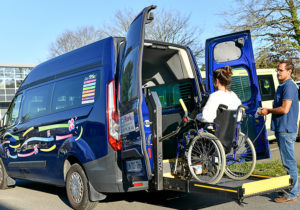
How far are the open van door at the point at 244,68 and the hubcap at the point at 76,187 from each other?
251 centimetres

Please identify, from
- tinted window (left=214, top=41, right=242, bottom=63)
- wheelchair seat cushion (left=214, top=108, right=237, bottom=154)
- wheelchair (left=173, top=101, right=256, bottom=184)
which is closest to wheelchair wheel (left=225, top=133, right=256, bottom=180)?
wheelchair (left=173, top=101, right=256, bottom=184)

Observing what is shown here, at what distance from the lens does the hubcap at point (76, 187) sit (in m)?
5.40

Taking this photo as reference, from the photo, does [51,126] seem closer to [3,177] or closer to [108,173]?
[108,173]

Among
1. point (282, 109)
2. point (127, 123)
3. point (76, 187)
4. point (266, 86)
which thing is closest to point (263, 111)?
point (282, 109)

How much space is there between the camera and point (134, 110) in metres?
4.66

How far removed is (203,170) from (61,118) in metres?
2.35

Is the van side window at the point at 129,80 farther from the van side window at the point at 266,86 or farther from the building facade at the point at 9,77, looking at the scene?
the building facade at the point at 9,77

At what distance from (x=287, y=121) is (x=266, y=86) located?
8.44 m

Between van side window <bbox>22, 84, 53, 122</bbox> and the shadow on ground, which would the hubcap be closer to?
the shadow on ground

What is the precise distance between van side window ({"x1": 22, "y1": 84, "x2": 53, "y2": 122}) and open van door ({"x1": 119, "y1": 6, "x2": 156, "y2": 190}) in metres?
2.00

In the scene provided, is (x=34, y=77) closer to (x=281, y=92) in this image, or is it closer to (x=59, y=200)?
(x=59, y=200)

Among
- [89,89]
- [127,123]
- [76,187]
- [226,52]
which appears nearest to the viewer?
[127,123]


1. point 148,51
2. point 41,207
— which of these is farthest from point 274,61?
point 41,207

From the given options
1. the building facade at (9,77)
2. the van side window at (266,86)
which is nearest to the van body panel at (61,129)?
the van side window at (266,86)
